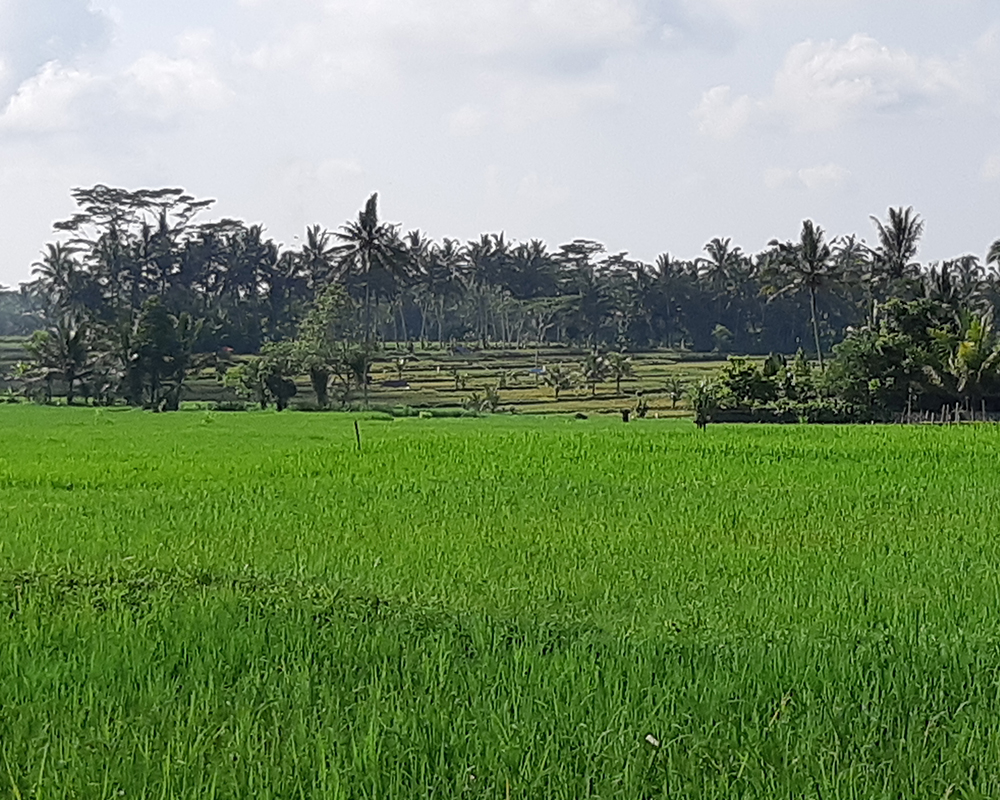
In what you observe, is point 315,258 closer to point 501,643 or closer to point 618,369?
point 618,369

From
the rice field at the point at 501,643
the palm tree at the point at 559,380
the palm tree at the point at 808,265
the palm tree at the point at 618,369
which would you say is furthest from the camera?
the palm tree at the point at 618,369

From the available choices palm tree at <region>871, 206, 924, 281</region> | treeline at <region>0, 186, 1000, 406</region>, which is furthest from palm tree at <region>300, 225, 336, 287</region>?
palm tree at <region>871, 206, 924, 281</region>

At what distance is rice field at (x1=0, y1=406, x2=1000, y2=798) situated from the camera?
369cm

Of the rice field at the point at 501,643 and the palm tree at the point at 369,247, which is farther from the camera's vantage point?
the palm tree at the point at 369,247

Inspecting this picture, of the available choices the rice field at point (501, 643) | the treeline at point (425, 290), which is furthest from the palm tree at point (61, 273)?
the rice field at point (501, 643)

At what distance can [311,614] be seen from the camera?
5719 millimetres

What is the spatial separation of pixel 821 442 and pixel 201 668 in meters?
→ 14.3

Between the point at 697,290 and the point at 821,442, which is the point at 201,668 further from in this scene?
the point at 697,290

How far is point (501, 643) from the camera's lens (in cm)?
514

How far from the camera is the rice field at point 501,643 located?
12.1ft

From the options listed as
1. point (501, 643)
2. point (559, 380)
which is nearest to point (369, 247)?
point (559, 380)

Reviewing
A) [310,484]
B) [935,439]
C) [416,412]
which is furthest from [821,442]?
[416,412]

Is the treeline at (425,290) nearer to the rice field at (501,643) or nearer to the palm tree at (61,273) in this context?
the palm tree at (61,273)

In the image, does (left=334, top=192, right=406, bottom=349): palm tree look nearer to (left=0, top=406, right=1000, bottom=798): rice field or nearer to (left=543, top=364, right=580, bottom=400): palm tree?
(left=543, top=364, right=580, bottom=400): palm tree
